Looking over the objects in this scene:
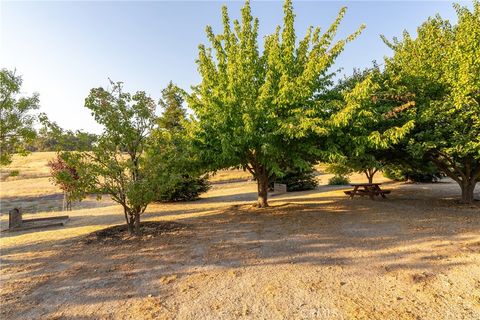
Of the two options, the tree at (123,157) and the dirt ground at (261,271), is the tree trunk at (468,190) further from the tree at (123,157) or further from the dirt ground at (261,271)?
the tree at (123,157)

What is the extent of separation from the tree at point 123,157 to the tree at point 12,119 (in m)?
3.75

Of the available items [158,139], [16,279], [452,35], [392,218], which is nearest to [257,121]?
[158,139]

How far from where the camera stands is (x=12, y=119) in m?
11.0

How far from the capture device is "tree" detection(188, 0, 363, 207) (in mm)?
9977

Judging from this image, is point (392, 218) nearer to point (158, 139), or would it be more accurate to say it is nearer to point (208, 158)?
point (208, 158)

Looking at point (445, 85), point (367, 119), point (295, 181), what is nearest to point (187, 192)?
point (295, 181)

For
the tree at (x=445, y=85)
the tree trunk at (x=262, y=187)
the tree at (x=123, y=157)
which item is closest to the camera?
the tree at (x=123, y=157)

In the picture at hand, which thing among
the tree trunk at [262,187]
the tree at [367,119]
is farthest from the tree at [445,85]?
the tree trunk at [262,187]

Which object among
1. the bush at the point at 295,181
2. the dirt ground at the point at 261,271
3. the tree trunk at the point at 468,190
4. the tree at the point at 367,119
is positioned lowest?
the dirt ground at the point at 261,271

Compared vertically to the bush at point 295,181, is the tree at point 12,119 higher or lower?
higher

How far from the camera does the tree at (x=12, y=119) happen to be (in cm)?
1089

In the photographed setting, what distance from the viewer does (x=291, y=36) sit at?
438 inches

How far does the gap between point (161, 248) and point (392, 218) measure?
8255mm

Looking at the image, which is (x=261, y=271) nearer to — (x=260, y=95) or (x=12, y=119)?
(x=260, y=95)
